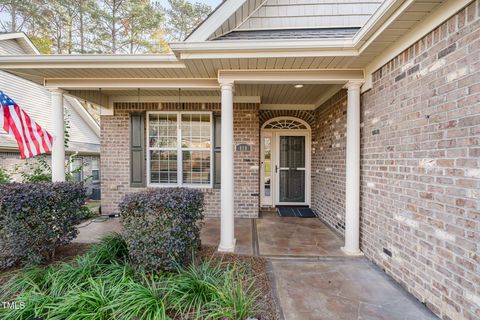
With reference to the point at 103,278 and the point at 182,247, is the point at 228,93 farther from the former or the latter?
the point at 103,278

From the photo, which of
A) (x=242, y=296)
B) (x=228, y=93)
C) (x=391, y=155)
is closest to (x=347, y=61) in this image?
(x=391, y=155)

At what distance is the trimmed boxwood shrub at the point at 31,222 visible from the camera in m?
2.82

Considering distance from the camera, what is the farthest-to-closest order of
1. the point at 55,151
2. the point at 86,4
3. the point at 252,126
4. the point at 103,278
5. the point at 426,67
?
the point at 86,4 → the point at 252,126 → the point at 55,151 → the point at 103,278 → the point at 426,67

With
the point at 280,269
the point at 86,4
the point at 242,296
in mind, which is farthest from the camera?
the point at 86,4

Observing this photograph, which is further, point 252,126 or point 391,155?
point 252,126

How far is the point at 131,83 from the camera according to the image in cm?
396

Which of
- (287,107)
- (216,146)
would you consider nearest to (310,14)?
(287,107)

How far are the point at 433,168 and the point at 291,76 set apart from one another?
7.08ft

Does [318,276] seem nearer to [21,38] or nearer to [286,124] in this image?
[286,124]

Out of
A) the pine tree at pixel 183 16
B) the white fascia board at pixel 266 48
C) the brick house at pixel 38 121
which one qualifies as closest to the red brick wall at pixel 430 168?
the white fascia board at pixel 266 48

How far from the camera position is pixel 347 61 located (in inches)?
126

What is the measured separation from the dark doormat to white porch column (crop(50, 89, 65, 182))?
182 inches

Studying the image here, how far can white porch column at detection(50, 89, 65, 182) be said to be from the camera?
3.98 metres

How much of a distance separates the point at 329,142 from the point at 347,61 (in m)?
2.09
